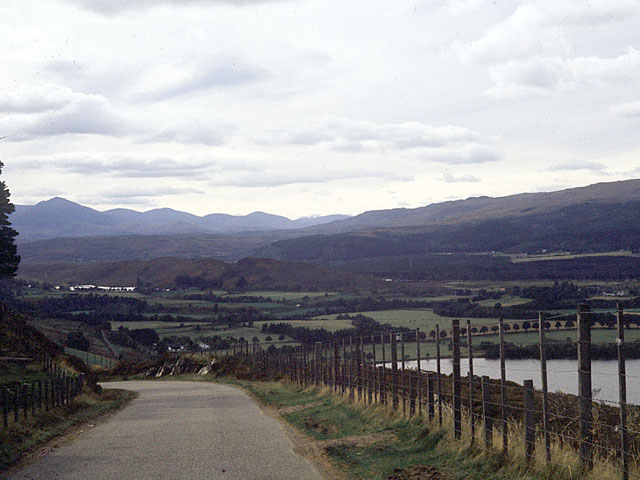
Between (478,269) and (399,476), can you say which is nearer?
(399,476)

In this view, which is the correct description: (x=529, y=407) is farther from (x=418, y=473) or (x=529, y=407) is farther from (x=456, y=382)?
(x=456, y=382)

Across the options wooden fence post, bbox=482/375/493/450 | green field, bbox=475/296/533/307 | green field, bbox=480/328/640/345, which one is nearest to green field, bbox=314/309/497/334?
green field, bbox=475/296/533/307

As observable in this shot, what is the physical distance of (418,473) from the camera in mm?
12578

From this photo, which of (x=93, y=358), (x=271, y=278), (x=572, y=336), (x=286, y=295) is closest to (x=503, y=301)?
(x=93, y=358)

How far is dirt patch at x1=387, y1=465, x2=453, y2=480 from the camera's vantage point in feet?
40.1

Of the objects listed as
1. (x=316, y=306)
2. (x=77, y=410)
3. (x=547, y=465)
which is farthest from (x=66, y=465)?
(x=316, y=306)

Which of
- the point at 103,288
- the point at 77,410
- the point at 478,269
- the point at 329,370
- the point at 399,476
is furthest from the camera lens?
the point at 103,288

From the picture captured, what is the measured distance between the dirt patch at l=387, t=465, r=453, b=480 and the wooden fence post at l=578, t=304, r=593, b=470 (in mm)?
2397

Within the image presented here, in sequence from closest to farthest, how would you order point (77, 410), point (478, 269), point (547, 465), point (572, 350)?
point (547, 465), point (572, 350), point (77, 410), point (478, 269)

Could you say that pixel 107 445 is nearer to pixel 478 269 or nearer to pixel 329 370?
pixel 329 370

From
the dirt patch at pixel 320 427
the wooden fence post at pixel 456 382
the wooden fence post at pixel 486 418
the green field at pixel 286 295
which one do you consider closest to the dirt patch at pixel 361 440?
the dirt patch at pixel 320 427

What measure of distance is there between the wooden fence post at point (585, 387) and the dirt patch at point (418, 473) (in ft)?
7.86

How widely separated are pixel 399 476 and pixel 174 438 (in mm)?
7405

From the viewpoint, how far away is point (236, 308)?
423 ft
